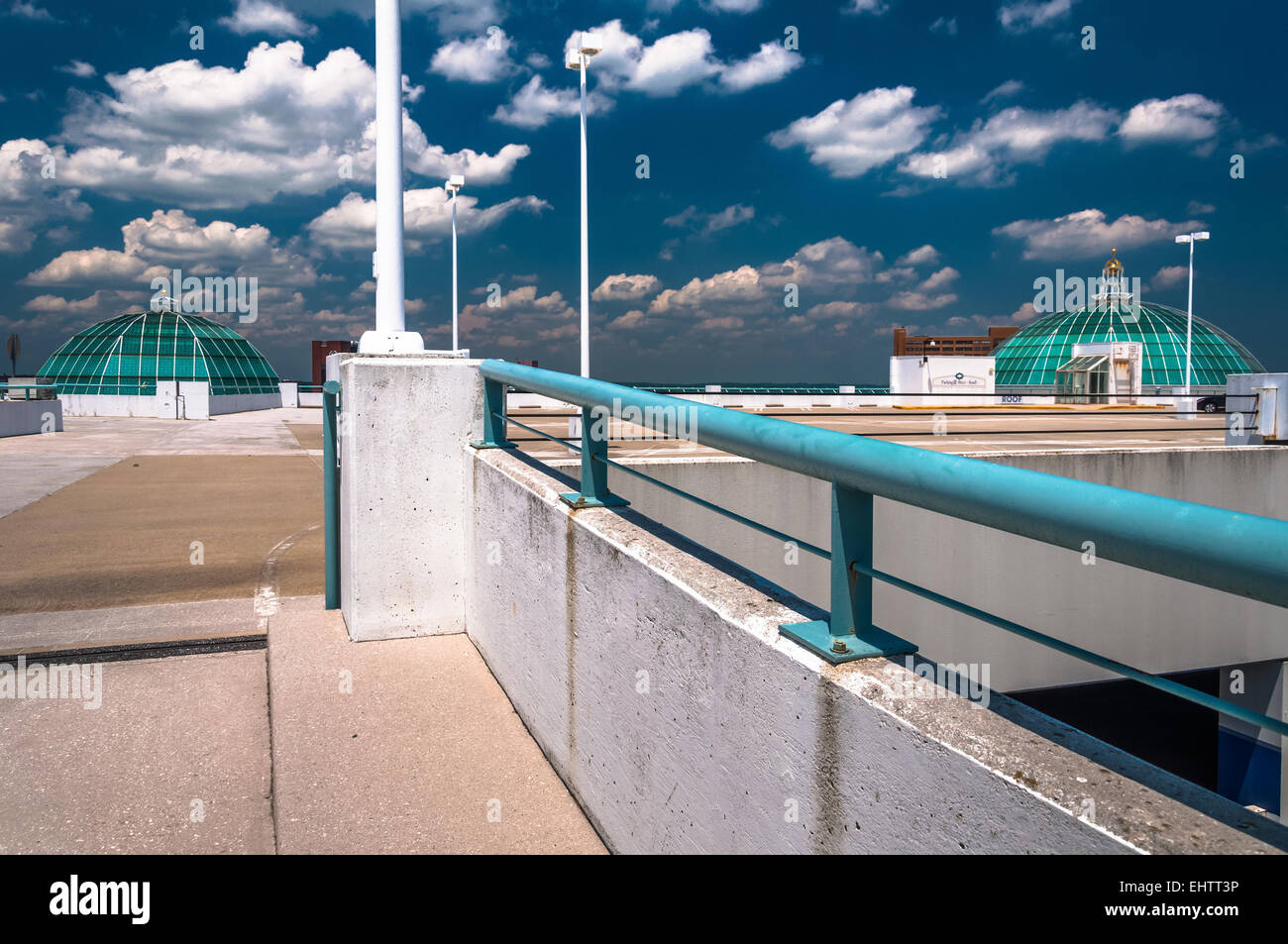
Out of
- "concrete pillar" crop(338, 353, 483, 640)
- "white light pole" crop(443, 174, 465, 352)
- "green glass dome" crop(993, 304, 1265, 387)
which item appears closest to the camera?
"concrete pillar" crop(338, 353, 483, 640)

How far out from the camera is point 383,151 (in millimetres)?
6406

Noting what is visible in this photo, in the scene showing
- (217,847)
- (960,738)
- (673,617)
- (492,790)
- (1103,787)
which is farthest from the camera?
Result: (492,790)

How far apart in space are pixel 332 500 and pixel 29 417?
25.8 meters

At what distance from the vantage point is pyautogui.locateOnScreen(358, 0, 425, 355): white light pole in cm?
628

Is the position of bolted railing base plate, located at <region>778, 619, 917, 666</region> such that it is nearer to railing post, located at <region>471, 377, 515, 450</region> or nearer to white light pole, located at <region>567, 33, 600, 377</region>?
railing post, located at <region>471, 377, 515, 450</region>

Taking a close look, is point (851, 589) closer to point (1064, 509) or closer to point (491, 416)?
point (1064, 509)

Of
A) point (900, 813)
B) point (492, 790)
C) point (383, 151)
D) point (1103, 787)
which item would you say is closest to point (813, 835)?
point (900, 813)

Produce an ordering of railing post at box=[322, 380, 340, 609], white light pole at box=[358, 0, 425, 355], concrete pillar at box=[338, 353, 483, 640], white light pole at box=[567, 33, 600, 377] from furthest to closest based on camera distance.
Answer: white light pole at box=[567, 33, 600, 377] < railing post at box=[322, 380, 340, 609] < white light pole at box=[358, 0, 425, 355] < concrete pillar at box=[338, 353, 483, 640]

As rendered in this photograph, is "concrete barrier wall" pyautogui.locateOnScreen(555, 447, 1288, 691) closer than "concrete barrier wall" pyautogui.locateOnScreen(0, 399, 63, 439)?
Yes

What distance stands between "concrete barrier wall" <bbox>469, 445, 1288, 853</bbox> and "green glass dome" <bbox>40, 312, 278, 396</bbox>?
170ft

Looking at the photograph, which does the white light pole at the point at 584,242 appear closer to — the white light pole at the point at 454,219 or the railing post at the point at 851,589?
the white light pole at the point at 454,219

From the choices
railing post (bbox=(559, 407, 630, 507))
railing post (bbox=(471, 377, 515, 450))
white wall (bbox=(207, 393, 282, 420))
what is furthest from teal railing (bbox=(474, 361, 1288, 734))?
white wall (bbox=(207, 393, 282, 420))
